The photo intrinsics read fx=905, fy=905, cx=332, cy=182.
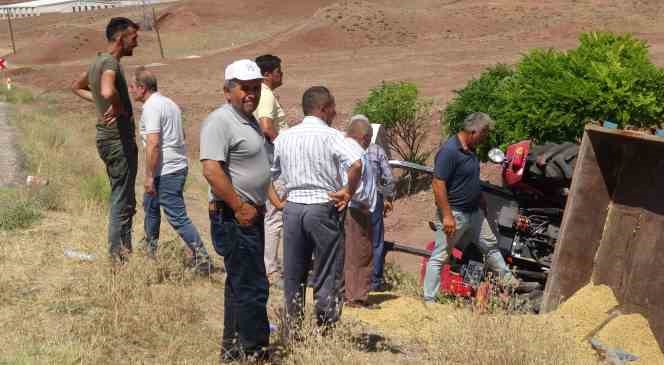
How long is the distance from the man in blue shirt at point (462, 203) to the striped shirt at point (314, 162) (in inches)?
55.3

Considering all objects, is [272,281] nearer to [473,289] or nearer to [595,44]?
[473,289]

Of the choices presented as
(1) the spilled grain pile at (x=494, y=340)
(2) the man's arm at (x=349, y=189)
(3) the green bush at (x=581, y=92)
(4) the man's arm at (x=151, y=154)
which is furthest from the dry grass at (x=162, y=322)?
(3) the green bush at (x=581, y=92)

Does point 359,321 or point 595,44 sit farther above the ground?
point 595,44

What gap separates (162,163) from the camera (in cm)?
698

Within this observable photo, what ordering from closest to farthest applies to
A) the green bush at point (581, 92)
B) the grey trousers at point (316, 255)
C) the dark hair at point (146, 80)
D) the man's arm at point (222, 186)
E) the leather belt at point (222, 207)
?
the man's arm at point (222, 186)
the leather belt at point (222, 207)
the grey trousers at point (316, 255)
the dark hair at point (146, 80)
the green bush at point (581, 92)

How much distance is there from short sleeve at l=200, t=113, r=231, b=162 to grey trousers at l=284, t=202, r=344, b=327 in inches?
33.4

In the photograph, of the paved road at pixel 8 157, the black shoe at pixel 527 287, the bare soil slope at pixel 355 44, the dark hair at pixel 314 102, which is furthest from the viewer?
the bare soil slope at pixel 355 44

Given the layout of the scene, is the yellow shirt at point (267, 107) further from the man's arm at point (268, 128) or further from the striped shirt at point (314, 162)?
the striped shirt at point (314, 162)

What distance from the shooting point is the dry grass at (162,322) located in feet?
16.6

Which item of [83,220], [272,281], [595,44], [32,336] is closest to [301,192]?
[32,336]

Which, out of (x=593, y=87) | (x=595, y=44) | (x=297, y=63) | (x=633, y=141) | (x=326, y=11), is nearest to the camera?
(x=633, y=141)

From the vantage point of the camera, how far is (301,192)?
5539 mm

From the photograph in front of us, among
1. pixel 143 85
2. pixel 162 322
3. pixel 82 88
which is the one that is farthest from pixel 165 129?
pixel 162 322

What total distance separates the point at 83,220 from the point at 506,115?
5.64 meters
